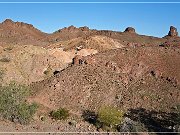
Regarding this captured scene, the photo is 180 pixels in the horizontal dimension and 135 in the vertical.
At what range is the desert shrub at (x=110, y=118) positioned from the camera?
98.7 ft

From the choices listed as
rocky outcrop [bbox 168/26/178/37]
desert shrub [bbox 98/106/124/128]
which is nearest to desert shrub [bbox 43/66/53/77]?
desert shrub [bbox 98/106/124/128]

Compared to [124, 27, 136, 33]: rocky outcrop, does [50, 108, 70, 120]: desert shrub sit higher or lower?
lower

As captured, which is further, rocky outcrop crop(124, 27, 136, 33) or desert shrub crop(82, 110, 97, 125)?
rocky outcrop crop(124, 27, 136, 33)

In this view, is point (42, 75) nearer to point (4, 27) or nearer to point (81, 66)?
point (81, 66)

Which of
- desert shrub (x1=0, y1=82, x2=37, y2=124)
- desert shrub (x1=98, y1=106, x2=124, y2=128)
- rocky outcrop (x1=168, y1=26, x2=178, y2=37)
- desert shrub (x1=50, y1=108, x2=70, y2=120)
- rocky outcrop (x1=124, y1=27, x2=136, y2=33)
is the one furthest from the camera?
rocky outcrop (x1=124, y1=27, x2=136, y2=33)

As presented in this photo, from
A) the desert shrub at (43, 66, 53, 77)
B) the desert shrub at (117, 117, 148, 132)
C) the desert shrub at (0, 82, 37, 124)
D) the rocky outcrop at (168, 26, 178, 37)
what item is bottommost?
the desert shrub at (117, 117, 148, 132)

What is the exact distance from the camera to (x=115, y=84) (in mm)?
37656

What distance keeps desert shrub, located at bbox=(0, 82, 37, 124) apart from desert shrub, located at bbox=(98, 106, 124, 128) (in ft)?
18.3

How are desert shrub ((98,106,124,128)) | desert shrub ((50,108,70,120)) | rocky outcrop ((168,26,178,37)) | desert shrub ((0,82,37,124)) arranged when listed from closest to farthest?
desert shrub ((98,106,124,128)) < desert shrub ((0,82,37,124)) < desert shrub ((50,108,70,120)) < rocky outcrop ((168,26,178,37))

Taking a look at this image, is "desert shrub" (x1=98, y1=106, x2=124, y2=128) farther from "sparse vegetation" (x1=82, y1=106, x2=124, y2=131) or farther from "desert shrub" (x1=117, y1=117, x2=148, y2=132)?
"desert shrub" (x1=117, y1=117, x2=148, y2=132)

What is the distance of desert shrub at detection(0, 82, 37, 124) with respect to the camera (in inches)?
1228

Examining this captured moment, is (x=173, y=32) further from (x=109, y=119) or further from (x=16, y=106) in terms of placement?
(x=16, y=106)

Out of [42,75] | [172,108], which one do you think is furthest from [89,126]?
[42,75]

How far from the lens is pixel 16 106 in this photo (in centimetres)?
3206
